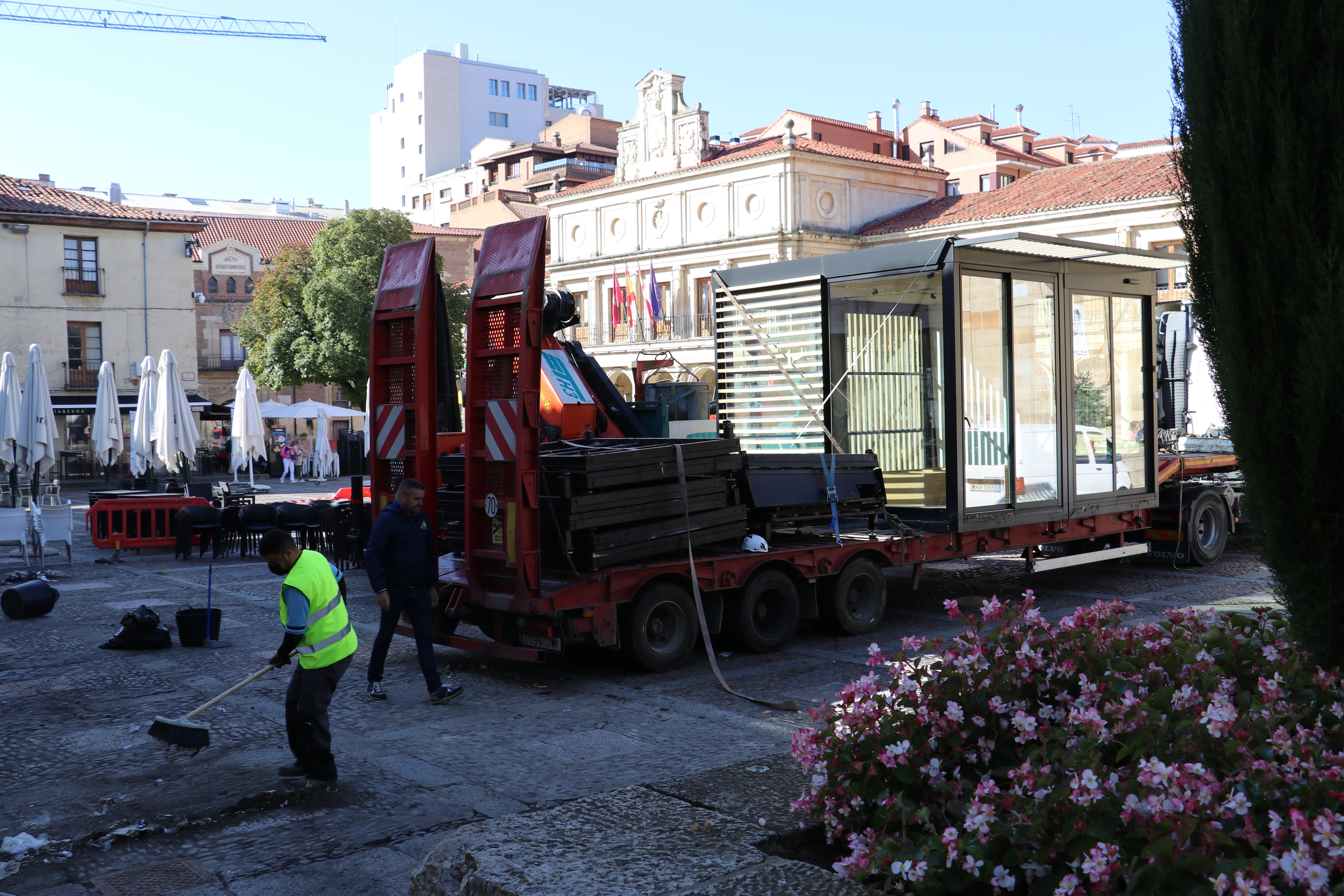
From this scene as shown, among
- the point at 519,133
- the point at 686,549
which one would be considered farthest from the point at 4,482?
the point at 519,133

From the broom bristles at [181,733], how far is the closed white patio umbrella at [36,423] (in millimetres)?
14184

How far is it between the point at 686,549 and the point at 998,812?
19.4 feet

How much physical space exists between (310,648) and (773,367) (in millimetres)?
7284

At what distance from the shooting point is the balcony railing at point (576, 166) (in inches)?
2835

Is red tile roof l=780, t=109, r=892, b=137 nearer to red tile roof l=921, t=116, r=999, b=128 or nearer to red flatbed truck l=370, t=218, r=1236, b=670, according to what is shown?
red tile roof l=921, t=116, r=999, b=128

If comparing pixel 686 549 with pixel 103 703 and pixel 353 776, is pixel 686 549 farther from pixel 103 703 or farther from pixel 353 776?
pixel 103 703

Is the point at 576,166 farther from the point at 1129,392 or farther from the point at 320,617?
the point at 320,617

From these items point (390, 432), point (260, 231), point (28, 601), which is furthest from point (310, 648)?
point (260, 231)

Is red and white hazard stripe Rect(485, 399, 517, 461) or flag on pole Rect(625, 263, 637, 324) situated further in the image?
flag on pole Rect(625, 263, 637, 324)

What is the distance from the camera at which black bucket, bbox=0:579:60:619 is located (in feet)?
38.1

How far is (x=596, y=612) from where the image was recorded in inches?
327

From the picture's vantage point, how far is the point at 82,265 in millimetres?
42094

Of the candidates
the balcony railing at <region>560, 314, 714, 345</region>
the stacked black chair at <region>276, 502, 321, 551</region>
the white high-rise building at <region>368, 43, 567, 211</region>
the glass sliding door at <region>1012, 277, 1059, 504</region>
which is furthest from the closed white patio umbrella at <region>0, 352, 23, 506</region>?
the white high-rise building at <region>368, 43, 567, 211</region>

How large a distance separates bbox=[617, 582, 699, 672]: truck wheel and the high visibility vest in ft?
8.89
